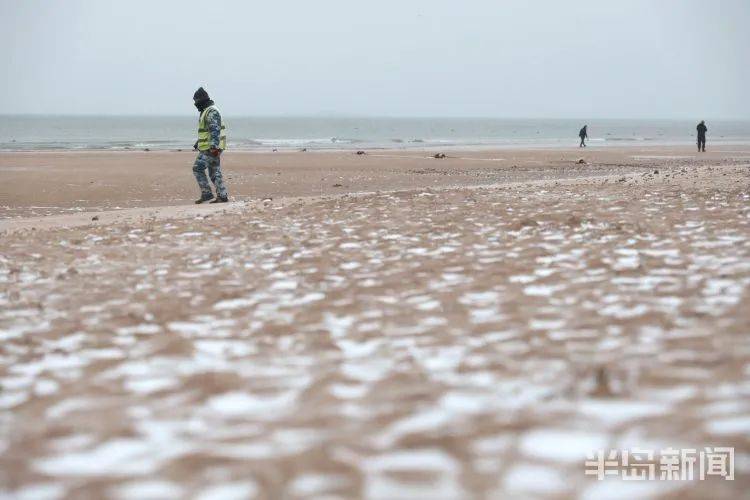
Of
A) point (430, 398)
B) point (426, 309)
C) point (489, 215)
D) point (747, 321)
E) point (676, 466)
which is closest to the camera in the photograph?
point (676, 466)

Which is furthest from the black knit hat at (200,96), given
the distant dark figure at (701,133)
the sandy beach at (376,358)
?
the distant dark figure at (701,133)

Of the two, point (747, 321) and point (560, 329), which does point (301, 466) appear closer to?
point (560, 329)

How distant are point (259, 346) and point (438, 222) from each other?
510 cm

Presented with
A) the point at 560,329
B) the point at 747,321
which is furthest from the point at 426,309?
the point at 747,321

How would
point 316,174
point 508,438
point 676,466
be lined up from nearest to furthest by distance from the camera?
point 676,466
point 508,438
point 316,174

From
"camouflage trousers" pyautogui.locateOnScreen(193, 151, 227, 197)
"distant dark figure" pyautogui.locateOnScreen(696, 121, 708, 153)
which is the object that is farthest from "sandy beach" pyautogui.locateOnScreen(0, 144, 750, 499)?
"distant dark figure" pyautogui.locateOnScreen(696, 121, 708, 153)

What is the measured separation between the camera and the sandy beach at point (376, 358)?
2922 mm

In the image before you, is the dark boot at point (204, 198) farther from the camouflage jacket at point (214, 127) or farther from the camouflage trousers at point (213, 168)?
the camouflage jacket at point (214, 127)

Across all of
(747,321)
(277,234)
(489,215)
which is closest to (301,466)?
(747,321)

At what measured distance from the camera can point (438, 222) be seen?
932 cm

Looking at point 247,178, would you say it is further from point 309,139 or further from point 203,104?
point 309,139

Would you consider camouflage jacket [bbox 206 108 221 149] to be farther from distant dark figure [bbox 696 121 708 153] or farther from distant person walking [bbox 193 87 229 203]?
distant dark figure [bbox 696 121 708 153]

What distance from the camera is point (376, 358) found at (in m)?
4.18

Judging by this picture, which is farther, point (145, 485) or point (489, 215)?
point (489, 215)
